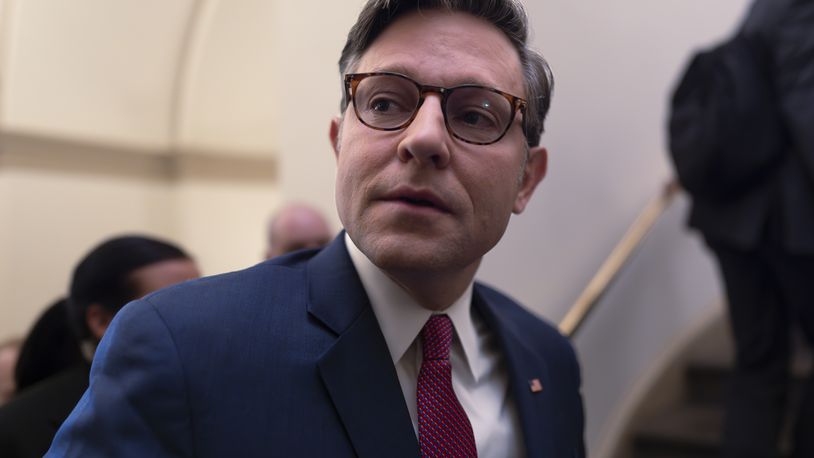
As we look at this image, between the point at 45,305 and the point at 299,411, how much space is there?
→ 1022 millimetres

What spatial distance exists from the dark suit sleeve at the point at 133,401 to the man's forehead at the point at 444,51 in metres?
0.42

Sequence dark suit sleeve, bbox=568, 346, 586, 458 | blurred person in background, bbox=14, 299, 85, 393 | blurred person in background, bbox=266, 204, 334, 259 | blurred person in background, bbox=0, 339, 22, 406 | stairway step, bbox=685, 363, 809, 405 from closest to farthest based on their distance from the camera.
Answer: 1. dark suit sleeve, bbox=568, 346, 586, 458
2. blurred person in background, bbox=14, 299, 85, 393
3. blurred person in background, bbox=0, 339, 22, 406
4. blurred person in background, bbox=266, 204, 334, 259
5. stairway step, bbox=685, 363, 809, 405

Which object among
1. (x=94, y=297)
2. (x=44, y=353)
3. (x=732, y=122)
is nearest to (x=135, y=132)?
(x=44, y=353)

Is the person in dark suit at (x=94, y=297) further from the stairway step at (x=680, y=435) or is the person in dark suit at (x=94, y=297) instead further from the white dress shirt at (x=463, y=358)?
the stairway step at (x=680, y=435)

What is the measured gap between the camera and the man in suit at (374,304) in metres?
0.87

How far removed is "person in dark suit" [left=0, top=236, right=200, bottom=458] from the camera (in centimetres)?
104

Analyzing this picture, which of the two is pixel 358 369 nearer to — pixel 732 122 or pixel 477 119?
pixel 477 119

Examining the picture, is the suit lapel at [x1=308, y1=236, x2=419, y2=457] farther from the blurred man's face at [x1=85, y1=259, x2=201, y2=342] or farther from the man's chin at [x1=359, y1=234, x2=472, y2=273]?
the blurred man's face at [x1=85, y1=259, x2=201, y2=342]

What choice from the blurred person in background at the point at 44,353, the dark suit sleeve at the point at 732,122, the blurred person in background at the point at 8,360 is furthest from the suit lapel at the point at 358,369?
the dark suit sleeve at the point at 732,122

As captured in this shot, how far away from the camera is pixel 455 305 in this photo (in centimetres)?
116

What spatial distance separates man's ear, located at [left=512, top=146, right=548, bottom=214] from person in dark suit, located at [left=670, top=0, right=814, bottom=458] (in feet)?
4.64

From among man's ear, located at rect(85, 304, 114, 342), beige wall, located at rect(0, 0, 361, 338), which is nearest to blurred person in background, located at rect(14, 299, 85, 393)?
beige wall, located at rect(0, 0, 361, 338)

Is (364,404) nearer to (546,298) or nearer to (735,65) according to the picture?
(546,298)

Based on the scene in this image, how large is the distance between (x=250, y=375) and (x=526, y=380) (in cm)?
48
